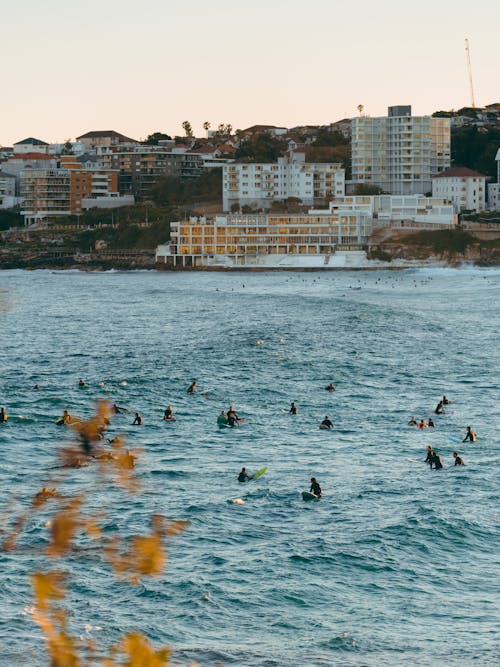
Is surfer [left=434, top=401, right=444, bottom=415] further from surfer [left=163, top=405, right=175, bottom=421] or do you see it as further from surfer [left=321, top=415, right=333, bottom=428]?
surfer [left=163, top=405, right=175, bottom=421]

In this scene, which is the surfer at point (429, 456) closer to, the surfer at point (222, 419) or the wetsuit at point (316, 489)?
the wetsuit at point (316, 489)

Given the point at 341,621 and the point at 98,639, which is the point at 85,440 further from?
the point at 341,621

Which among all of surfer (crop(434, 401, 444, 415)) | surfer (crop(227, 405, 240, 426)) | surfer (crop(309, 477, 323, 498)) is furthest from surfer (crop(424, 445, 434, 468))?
surfer (crop(227, 405, 240, 426))

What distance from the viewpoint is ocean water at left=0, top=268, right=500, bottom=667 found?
29.0m

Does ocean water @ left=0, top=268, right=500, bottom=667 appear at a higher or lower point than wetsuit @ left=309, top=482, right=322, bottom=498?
lower

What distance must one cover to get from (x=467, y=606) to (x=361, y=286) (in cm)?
13816

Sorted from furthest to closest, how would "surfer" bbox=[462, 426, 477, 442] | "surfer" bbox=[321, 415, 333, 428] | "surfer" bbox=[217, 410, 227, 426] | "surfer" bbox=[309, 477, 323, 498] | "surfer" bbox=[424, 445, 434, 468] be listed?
"surfer" bbox=[217, 410, 227, 426] → "surfer" bbox=[321, 415, 333, 428] → "surfer" bbox=[462, 426, 477, 442] → "surfer" bbox=[424, 445, 434, 468] → "surfer" bbox=[309, 477, 323, 498]

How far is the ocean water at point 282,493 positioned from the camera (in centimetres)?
2905

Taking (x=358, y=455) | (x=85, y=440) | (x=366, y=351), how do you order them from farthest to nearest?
1. (x=366, y=351)
2. (x=358, y=455)
3. (x=85, y=440)

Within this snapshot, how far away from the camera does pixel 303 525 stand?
3825 centimetres

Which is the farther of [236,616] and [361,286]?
[361,286]

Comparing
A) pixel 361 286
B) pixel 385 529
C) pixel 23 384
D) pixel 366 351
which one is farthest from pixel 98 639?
pixel 361 286

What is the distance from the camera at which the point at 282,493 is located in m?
42.8

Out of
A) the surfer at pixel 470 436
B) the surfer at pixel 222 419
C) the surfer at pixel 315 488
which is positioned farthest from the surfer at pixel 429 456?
the surfer at pixel 222 419
